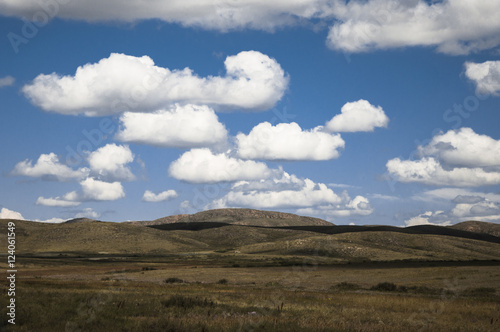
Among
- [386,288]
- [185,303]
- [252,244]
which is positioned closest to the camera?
[185,303]

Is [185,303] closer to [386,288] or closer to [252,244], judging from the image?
[386,288]

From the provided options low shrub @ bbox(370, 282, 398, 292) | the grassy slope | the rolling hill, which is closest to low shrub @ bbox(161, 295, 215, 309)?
low shrub @ bbox(370, 282, 398, 292)

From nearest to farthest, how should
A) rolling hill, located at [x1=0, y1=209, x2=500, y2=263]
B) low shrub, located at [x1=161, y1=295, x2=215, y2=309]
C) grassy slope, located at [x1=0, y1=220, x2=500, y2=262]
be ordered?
low shrub, located at [x1=161, y1=295, x2=215, y2=309], rolling hill, located at [x1=0, y1=209, x2=500, y2=263], grassy slope, located at [x1=0, y1=220, x2=500, y2=262]

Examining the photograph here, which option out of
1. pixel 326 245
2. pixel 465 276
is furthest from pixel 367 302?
pixel 326 245

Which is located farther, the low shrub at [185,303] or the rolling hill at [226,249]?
the rolling hill at [226,249]

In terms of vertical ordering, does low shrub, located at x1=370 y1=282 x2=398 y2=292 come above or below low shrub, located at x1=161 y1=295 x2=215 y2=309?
below

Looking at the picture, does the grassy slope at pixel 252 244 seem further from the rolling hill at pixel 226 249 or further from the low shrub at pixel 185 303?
the low shrub at pixel 185 303

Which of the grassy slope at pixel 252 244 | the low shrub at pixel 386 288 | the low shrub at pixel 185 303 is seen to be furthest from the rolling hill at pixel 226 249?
the low shrub at pixel 185 303

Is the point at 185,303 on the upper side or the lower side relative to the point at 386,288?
upper

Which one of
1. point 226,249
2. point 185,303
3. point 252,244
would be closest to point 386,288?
point 185,303

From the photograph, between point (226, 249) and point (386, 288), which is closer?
point (386, 288)

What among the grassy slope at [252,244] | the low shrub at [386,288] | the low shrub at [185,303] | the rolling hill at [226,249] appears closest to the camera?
the low shrub at [185,303]

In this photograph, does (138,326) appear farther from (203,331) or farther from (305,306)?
(305,306)

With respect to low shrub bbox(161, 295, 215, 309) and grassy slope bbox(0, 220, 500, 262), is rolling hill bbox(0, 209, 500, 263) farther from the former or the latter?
low shrub bbox(161, 295, 215, 309)
